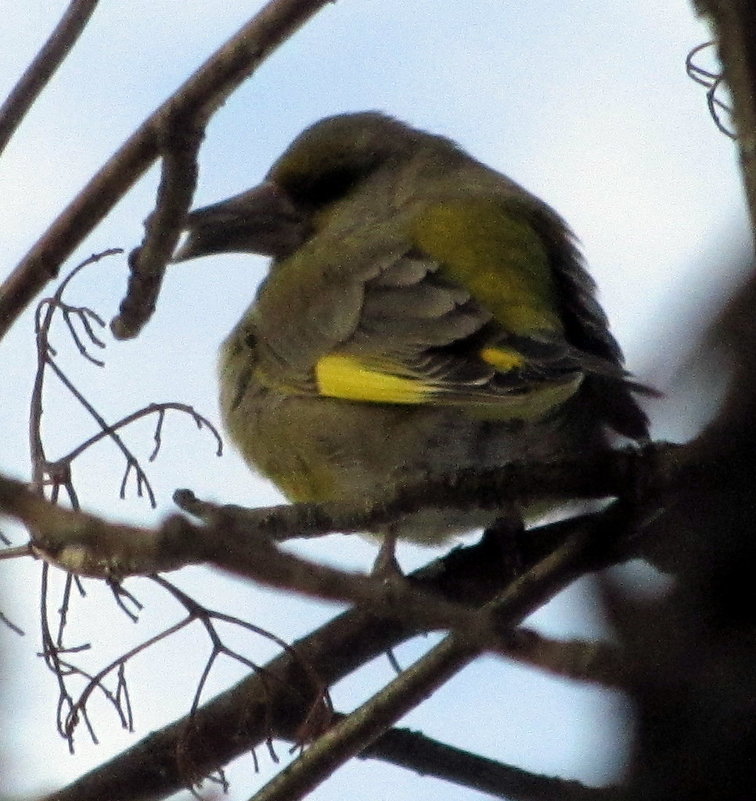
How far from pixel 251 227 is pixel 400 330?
1.27 meters

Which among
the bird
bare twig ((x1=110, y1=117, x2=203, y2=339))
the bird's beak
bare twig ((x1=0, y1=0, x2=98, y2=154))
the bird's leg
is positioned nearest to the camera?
bare twig ((x1=0, y1=0, x2=98, y2=154))

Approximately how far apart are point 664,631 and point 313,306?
297cm

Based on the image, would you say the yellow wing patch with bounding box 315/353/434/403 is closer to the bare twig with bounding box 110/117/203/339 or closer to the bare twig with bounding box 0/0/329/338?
the bare twig with bounding box 110/117/203/339

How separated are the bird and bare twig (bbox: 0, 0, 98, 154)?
963 millimetres

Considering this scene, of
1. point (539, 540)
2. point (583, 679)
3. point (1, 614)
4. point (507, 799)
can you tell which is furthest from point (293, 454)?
point (583, 679)

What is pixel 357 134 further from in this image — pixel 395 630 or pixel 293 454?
pixel 395 630

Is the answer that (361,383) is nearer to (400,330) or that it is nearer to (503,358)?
Result: (400,330)

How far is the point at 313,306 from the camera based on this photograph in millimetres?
3910

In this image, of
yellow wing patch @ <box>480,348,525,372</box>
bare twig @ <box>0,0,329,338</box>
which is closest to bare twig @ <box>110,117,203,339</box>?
bare twig @ <box>0,0,329,338</box>

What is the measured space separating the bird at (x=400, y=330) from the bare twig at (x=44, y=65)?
963 mm

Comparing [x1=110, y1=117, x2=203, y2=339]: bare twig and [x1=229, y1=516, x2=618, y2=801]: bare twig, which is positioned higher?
[x1=110, y1=117, x2=203, y2=339]: bare twig

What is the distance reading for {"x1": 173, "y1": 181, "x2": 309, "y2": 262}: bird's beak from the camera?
15.1ft

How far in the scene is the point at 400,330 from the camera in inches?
137

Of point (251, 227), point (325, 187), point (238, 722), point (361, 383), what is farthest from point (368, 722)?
point (325, 187)
